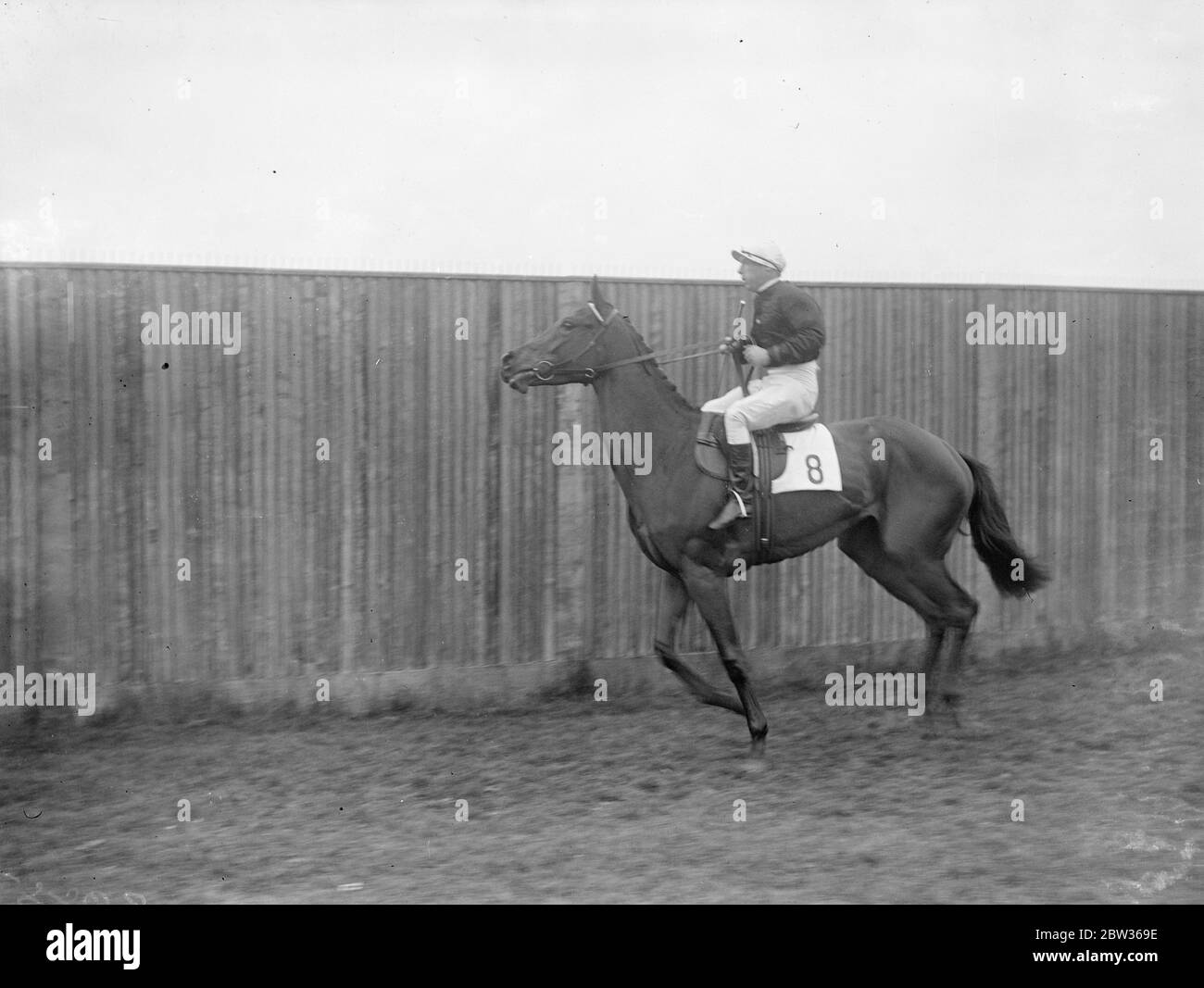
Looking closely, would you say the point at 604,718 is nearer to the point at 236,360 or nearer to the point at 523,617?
the point at 523,617

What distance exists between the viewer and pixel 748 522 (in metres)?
7.63

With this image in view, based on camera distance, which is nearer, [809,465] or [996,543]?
[809,465]

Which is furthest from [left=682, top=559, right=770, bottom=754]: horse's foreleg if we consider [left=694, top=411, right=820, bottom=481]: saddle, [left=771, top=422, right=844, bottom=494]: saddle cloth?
[left=771, top=422, right=844, bottom=494]: saddle cloth

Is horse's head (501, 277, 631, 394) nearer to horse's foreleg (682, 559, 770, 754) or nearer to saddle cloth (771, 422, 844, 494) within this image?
saddle cloth (771, 422, 844, 494)

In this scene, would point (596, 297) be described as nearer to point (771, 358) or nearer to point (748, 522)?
point (771, 358)

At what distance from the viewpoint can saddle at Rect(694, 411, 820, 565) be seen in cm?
755

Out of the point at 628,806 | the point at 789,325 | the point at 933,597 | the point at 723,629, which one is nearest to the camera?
the point at 628,806

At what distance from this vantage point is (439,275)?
873 cm

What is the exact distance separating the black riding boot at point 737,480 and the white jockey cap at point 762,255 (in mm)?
1209

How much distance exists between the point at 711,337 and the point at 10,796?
5.87 m

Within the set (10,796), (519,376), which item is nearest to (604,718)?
(519,376)

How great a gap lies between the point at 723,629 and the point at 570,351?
6.83 ft

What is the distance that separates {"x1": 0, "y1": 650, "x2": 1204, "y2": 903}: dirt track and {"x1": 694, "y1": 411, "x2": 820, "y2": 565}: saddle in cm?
156

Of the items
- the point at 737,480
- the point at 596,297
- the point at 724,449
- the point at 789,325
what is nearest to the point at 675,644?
the point at 737,480
